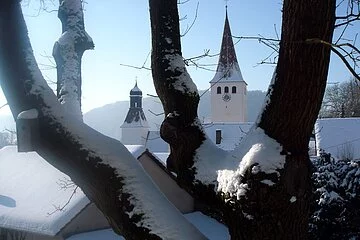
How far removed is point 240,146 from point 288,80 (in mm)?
545

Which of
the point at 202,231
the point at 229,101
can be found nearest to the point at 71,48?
the point at 202,231

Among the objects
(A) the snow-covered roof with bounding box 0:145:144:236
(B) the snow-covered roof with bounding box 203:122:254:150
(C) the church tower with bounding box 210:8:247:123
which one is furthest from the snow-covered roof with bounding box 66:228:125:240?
(C) the church tower with bounding box 210:8:247:123

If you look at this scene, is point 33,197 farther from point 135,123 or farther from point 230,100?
point 230,100

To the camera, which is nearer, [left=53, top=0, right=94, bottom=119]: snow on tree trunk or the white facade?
[left=53, top=0, right=94, bottom=119]: snow on tree trunk

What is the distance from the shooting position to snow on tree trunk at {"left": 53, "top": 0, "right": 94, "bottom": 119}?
3.91 m

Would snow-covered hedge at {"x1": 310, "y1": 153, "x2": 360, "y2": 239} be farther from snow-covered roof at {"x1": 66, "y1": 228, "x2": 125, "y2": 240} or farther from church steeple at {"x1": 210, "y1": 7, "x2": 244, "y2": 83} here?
snow-covered roof at {"x1": 66, "y1": 228, "x2": 125, "y2": 240}

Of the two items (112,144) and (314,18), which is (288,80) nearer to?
(314,18)

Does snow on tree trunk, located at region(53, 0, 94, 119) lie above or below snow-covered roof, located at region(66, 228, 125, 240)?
above

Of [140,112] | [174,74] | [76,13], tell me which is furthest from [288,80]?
[140,112]

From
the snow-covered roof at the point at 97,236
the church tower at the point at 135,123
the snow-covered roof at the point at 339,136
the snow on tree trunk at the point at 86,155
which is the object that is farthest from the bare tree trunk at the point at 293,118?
the church tower at the point at 135,123

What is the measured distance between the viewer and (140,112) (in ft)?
127

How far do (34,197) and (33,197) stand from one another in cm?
3

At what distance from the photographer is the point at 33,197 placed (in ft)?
33.8

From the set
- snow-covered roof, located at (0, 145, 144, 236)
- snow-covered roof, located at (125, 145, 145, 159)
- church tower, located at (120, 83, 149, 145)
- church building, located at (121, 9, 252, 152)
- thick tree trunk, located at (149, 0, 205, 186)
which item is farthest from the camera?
church tower, located at (120, 83, 149, 145)
